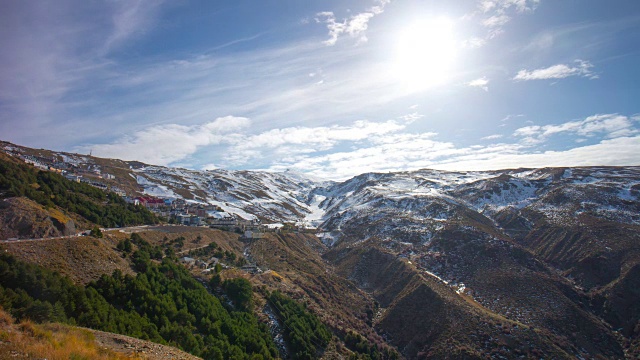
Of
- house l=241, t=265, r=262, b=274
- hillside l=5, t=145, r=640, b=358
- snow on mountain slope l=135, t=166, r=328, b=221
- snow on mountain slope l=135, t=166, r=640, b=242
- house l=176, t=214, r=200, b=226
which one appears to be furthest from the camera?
snow on mountain slope l=135, t=166, r=328, b=221

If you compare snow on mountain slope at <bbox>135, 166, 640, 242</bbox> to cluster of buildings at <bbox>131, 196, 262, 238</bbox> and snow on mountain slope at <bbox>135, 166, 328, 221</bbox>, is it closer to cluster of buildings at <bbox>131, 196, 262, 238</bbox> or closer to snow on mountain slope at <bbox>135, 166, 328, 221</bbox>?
snow on mountain slope at <bbox>135, 166, 328, 221</bbox>

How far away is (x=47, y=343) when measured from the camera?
1203cm

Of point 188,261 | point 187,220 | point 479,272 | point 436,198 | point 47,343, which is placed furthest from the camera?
point 436,198

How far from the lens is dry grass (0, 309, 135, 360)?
35.8ft

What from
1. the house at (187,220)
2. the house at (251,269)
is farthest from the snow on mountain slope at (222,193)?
the house at (251,269)

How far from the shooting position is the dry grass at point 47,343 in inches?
429

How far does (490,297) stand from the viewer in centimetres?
5019

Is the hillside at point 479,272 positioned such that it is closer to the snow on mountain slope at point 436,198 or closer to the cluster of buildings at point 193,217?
the snow on mountain slope at point 436,198

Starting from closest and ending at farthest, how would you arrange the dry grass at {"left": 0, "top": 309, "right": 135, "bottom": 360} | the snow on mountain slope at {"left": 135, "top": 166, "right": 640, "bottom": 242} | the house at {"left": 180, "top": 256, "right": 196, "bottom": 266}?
the dry grass at {"left": 0, "top": 309, "right": 135, "bottom": 360}
the house at {"left": 180, "top": 256, "right": 196, "bottom": 266}
the snow on mountain slope at {"left": 135, "top": 166, "right": 640, "bottom": 242}

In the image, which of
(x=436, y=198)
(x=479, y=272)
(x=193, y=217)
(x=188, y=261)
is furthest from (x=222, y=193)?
(x=479, y=272)

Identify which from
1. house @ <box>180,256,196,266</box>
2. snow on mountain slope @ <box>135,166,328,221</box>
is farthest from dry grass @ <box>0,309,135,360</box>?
snow on mountain slope @ <box>135,166,328,221</box>

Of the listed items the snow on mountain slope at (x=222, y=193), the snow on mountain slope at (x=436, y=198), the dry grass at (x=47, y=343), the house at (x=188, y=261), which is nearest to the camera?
the dry grass at (x=47, y=343)

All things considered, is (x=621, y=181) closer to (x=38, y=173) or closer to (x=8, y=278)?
(x=8, y=278)

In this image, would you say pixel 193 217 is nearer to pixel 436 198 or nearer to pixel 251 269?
pixel 251 269
